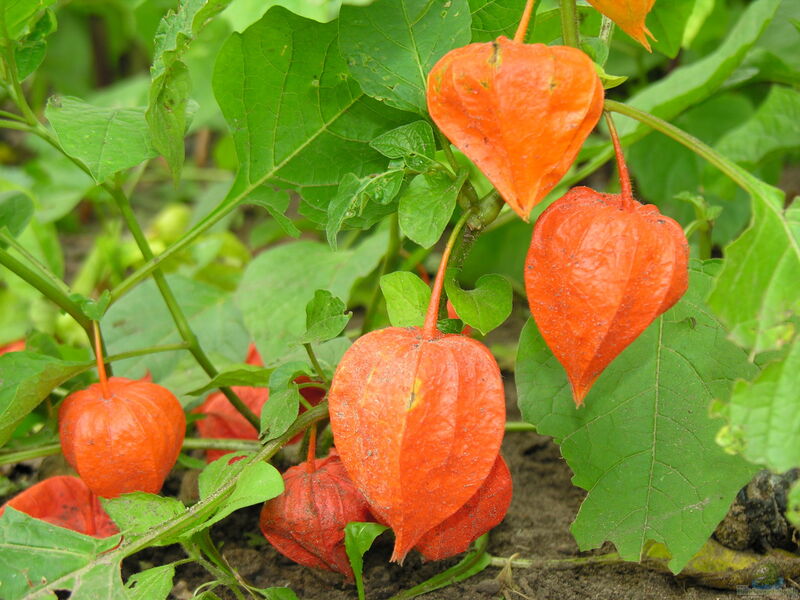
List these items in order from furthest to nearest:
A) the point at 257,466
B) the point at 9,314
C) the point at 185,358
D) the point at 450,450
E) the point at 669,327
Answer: the point at 9,314
the point at 185,358
the point at 669,327
the point at 257,466
the point at 450,450

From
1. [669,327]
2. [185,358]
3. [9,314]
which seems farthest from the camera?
[9,314]

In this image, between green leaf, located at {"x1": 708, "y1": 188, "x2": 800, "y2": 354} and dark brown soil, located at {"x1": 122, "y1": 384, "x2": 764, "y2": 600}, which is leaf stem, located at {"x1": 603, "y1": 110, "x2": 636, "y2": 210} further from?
dark brown soil, located at {"x1": 122, "y1": 384, "x2": 764, "y2": 600}

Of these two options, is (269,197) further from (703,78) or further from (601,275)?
(703,78)

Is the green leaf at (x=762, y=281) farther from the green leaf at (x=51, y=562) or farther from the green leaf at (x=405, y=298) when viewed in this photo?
the green leaf at (x=51, y=562)

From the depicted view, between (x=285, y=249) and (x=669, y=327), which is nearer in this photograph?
(x=669, y=327)

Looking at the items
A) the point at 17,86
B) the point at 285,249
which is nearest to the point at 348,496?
the point at 17,86

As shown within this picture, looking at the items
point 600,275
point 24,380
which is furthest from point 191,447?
point 600,275

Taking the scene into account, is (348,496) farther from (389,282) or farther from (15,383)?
(15,383)

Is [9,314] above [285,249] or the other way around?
the other way around

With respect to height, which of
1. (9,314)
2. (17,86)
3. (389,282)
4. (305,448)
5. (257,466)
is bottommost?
(9,314)
